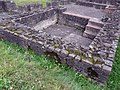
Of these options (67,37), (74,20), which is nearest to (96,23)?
(74,20)

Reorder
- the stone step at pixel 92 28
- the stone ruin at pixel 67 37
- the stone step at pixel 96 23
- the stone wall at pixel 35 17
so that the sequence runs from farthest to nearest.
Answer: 1. the stone step at pixel 96 23
2. the stone step at pixel 92 28
3. the stone wall at pixel 35 17
4. the stone ruin at pixel 67 37

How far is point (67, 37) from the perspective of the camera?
305 inches

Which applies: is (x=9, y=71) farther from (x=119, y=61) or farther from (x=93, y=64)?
(x=119, y=61)


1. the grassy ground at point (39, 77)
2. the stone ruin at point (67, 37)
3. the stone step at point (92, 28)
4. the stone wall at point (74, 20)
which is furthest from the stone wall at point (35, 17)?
the grassy ground at point (39, 77)

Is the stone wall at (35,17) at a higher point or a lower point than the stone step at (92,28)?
higher

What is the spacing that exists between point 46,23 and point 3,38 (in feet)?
11.5

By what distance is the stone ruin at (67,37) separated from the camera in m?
3.88

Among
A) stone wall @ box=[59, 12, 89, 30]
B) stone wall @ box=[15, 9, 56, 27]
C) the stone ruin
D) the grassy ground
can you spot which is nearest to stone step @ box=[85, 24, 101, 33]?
the stone ruin

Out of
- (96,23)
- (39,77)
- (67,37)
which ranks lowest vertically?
(67,37)

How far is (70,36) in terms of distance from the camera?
25.9 ft

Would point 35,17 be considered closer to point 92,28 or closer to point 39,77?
point 92,28

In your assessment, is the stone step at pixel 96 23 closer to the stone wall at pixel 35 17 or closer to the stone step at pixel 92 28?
the stone step at pixel 92 28

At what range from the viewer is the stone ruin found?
3880 mm

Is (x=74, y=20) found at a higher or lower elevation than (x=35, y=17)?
lower
